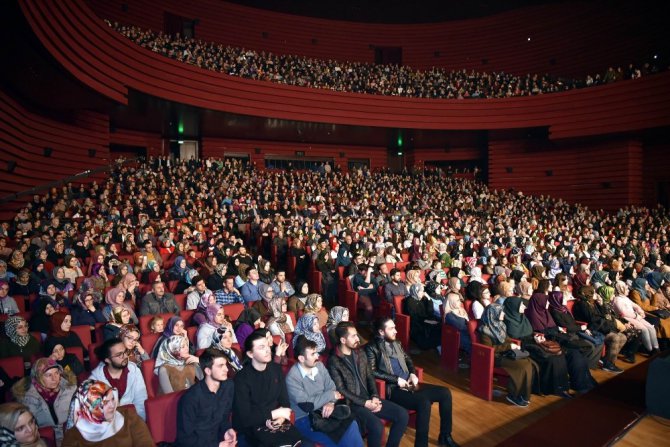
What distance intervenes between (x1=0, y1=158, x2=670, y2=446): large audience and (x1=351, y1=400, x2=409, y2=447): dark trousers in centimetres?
1

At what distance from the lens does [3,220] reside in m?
8.65

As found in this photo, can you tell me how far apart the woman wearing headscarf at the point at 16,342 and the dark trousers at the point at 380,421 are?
2.68m

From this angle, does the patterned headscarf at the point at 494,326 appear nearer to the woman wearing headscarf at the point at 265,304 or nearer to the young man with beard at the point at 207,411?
the woman wearing headscarf at the point at 265,304

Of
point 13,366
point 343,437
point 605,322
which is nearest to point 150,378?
point 13,366

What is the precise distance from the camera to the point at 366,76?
1678 cm

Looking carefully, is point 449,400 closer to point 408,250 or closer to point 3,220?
point 408,250

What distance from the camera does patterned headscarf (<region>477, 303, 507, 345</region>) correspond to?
4164 mm

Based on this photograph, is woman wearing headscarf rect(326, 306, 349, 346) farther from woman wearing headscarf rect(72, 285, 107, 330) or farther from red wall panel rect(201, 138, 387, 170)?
red wall panel rect(201, 138, 387, 170)

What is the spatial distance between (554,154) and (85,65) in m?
15.8

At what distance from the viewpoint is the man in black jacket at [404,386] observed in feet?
10.3

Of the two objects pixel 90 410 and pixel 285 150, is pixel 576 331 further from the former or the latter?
pixel 285 150

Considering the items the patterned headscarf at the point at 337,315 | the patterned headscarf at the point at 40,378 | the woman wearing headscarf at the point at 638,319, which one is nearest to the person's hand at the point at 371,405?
the patterned headscarf at the point at 337,315

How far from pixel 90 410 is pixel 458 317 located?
143 inches

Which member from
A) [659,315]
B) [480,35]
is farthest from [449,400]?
[480,35]
